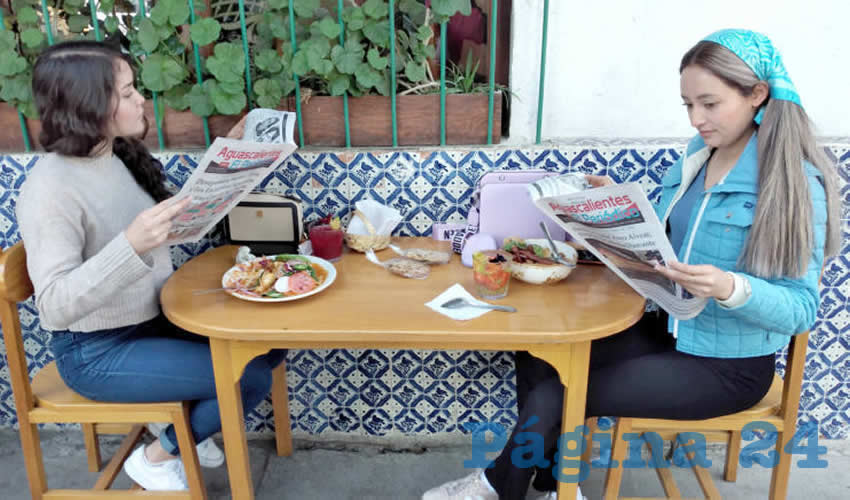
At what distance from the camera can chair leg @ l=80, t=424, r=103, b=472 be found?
2.29 m

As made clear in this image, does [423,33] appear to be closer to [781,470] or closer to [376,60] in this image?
[376,60]

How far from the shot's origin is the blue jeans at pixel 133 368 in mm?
1674

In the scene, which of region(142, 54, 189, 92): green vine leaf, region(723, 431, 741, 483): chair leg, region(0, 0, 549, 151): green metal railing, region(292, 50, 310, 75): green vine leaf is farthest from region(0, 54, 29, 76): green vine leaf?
region(723, 431, 741, 483): chair leg

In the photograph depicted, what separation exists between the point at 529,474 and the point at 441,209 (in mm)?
926

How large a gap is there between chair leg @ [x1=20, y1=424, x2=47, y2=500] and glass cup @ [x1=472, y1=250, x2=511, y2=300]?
1319 mm

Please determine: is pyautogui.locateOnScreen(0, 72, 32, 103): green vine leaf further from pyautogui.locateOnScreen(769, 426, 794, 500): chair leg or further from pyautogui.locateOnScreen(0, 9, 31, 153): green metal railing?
pyautogui.locateOnScreen(769, 426, 794, 500): chair leg

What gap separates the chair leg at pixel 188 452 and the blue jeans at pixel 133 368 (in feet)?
0.16

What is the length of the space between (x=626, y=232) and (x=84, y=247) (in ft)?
4.50

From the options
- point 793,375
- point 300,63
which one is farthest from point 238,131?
point 793,375

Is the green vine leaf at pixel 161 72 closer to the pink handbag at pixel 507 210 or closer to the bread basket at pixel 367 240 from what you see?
the bread basket at pixel 367 240

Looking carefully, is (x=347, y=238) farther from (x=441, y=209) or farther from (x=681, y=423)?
(x=681, y=423)

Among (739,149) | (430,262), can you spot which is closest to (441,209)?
(430,262)

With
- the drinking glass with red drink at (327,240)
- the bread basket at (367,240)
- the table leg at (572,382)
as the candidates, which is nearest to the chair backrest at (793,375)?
the table leg at (572,382)

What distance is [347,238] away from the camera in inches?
79.0
